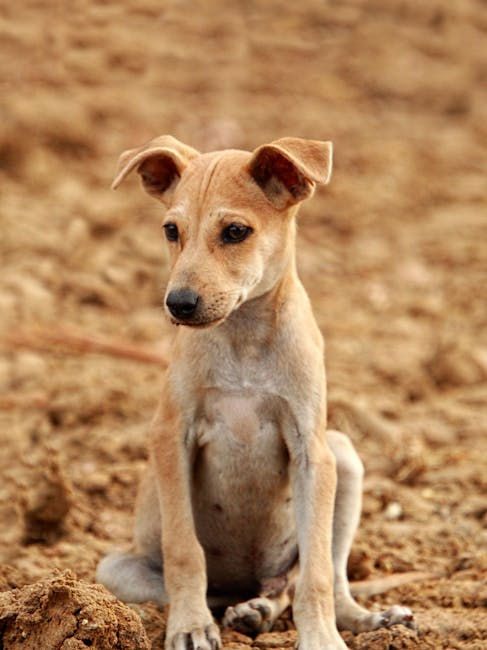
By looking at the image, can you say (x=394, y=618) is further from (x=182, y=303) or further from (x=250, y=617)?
(x=182, y=303)

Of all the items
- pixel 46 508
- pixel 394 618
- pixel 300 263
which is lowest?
pixel 300 263

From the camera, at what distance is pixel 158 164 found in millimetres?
5871

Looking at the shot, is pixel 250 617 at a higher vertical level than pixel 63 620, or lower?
lower

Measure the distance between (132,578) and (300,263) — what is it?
650 centimetres

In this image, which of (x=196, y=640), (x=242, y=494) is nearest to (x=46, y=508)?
(x=242, y=494)

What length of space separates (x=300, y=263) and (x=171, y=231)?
662cm

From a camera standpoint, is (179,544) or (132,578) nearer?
(179,544)

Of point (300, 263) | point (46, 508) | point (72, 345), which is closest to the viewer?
point (46, 508)

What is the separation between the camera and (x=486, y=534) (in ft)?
23.5

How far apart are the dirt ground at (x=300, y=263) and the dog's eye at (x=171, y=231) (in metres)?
1.57

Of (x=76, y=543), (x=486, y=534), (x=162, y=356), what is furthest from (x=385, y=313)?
(x=76, y=543)

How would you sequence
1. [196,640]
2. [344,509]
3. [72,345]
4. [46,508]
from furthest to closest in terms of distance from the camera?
1. [72,345]
2. [46,508]
3. [344,509]
4. [196,640]

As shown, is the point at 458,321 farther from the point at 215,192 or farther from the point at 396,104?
the point at 215,192

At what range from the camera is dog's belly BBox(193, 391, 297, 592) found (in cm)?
557
